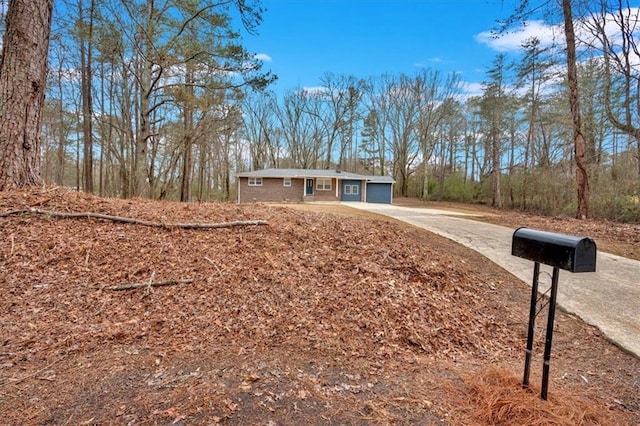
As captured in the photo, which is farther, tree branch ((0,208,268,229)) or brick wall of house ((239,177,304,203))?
brick wall of house ((239,177,304,203))

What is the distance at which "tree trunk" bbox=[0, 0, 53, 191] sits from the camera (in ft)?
13.7

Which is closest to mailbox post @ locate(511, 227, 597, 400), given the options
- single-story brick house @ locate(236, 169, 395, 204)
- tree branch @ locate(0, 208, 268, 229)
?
tree branch @ locate(0, 208, 268, 229)

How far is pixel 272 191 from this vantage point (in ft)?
73.8

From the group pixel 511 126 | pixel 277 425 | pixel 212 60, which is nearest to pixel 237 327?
pixel 277 425

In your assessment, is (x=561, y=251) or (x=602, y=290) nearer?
(x=561, y=251)

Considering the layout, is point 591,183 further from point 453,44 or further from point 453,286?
point 453,286

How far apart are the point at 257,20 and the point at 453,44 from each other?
14057 millimetres

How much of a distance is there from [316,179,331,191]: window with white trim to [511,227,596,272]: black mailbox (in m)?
21.2

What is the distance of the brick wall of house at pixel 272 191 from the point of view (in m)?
22.1

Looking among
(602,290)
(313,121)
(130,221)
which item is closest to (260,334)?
(130,221)

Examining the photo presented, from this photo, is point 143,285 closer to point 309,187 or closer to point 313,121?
point 309,187

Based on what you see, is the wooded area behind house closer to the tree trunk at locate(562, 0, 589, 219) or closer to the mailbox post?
the tree trunk at locate(562, 0, 589, 219)

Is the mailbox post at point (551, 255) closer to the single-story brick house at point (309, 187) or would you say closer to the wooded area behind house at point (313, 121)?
the wooded area behind house at point (313, 121)

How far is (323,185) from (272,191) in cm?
379
